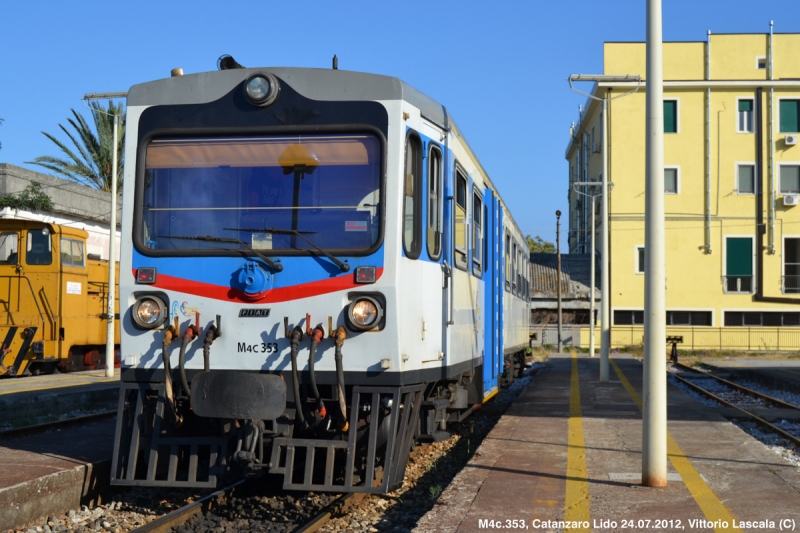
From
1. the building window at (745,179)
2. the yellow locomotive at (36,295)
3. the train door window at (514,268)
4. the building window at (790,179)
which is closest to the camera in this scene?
the train door window at (514,268)

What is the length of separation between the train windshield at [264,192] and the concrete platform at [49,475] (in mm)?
2180

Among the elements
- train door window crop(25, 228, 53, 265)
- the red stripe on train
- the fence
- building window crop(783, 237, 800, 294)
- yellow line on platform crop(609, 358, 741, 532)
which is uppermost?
building window crop(783, 237, 800, 294)

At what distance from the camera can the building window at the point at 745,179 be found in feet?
145

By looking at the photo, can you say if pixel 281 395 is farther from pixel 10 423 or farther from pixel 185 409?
pixel 10 423

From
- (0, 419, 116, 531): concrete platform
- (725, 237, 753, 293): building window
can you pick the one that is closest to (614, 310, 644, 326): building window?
(725, 237, 753, 293): building window

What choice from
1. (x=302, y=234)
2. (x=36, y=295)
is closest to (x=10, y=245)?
(x=36, y=295)

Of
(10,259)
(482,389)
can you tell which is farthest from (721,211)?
(482,389)

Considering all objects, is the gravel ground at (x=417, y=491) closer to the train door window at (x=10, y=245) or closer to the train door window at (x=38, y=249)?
the train door window at (x=38, y=249)

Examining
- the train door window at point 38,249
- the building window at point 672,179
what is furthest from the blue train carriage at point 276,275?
the building window at point 672,179

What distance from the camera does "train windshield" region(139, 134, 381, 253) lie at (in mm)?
7098

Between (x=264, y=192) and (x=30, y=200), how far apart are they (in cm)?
2060

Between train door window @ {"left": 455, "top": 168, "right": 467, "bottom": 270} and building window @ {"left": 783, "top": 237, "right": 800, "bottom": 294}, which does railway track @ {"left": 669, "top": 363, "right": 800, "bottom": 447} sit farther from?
building window @ {"left": 783, "top": 237, "right": 800, "bottom": 294}

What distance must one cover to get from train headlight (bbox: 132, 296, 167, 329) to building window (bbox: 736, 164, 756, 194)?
41.3 m

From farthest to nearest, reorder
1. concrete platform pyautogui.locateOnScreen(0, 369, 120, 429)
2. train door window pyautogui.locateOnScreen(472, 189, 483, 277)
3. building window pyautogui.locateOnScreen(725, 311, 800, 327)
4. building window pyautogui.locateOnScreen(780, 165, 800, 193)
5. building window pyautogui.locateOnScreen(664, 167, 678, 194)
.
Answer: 1. building window pyautogui.locateOnScreen(664, 167, 678, 194)
2. building window pyautogui.locateOnScreen(780, 165, 800, 193)
3. building window pyautogui.locateOnScreen(725, 311, 800, 327)
4. concrete platform pyautogui.locateOnScreen(0, 369, 120, 429)
5. train door window pyautogui.locateOnScreen(472, 189, 483, 277)
